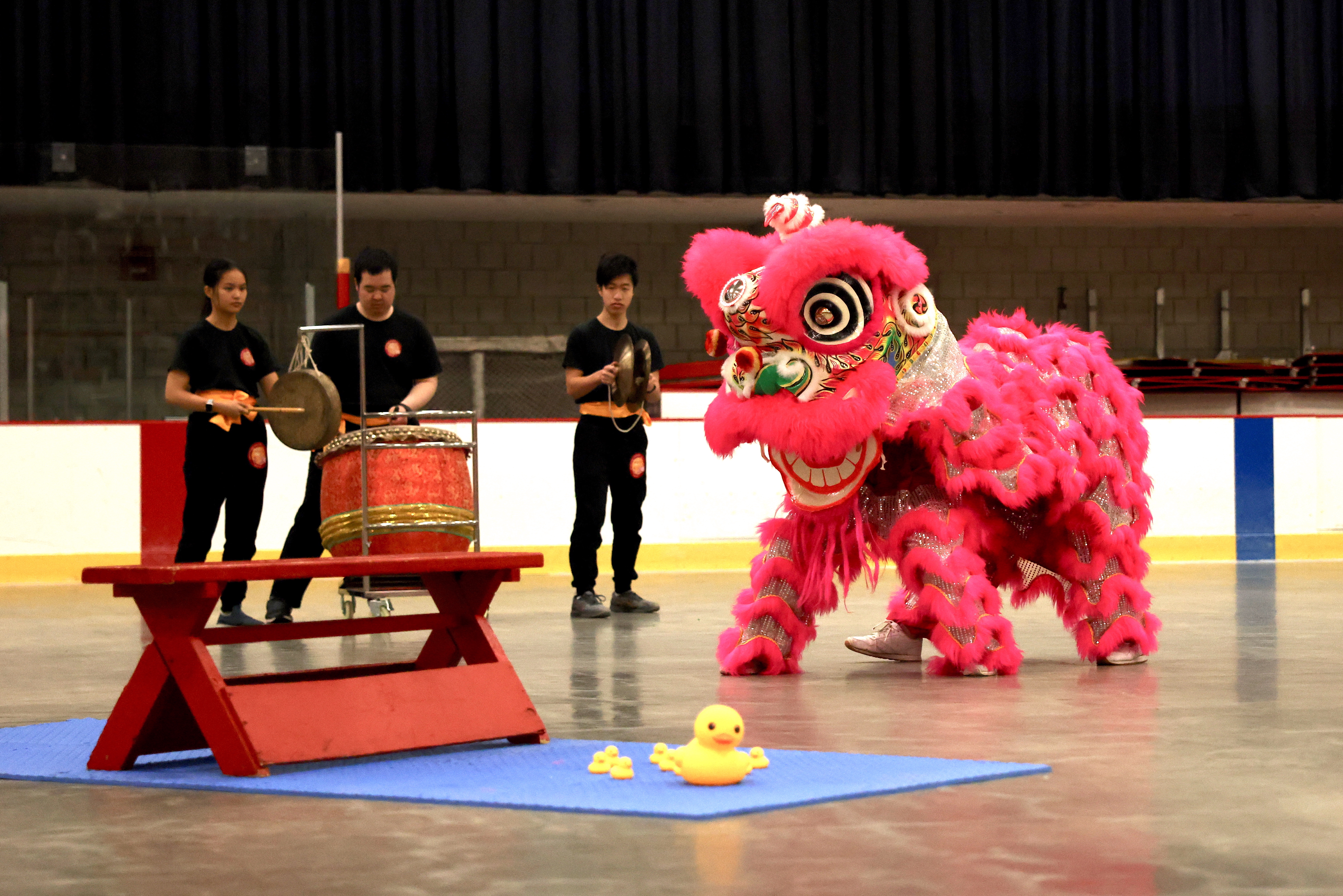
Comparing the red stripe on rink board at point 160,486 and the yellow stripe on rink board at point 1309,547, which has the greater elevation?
the red stripe on rink board at point 160,486

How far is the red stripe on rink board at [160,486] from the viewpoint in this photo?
10195 mm

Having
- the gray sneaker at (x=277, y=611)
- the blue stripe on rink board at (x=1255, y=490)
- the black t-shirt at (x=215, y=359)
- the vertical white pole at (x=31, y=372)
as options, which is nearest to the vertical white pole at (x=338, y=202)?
the vertical white pole at (x=31, y=372)

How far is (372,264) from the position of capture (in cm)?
696

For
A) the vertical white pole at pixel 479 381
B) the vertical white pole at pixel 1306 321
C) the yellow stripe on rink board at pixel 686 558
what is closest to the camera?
the yellow stripe on rink board at pixel 686 558

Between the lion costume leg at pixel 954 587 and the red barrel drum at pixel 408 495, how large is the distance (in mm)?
1307

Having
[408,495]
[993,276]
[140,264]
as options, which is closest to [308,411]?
[408,495]

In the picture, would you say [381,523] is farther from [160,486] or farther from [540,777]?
[160,486]

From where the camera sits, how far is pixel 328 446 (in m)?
5.65

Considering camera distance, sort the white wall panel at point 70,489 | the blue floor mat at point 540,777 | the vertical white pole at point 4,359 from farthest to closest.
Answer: the vertical white pole at point 4,359 < the white wall panel at point 70,489 < the blue floor mat at point 540,777

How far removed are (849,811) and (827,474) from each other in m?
2.22

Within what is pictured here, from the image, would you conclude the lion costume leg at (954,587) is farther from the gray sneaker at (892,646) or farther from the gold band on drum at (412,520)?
the gold band on drum at (412,520)

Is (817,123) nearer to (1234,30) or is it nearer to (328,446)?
(1234,30)

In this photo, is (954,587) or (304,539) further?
(304,539)

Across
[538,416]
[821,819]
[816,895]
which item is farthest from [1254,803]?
[538,416]
